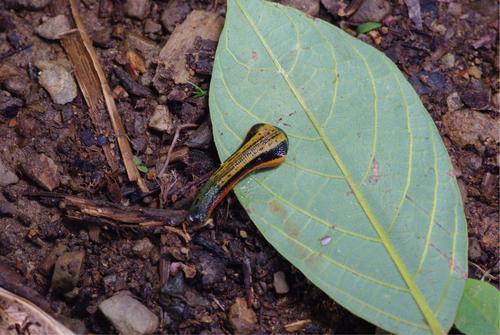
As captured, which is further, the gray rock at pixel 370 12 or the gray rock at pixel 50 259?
the gray rock at pixel 370 12

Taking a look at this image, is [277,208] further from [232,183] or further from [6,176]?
[6,176]

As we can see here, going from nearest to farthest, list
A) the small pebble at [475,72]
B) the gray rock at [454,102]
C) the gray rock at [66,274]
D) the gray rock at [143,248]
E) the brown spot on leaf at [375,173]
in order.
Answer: the brown spot on leaf at [375,173]
the gray rock at [66,274]
the gray rock at [143,248]
the gray rock at [454,102]
the small pebble at [475,72]

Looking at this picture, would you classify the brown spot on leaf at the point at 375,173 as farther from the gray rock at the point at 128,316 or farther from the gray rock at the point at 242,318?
the gray rock at the point at 128,316

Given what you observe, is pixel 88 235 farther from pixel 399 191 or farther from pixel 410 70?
pixel 410 70

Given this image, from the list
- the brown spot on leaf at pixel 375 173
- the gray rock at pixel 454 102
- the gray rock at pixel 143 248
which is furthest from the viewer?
the gray rock at pixel 454 102

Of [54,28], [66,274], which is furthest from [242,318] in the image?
[54,28]

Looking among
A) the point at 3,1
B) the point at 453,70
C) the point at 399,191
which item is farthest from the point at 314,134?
the point at 3,1

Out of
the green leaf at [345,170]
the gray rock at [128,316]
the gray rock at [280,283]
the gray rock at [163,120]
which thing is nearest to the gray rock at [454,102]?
the green leaf at [345,170]
